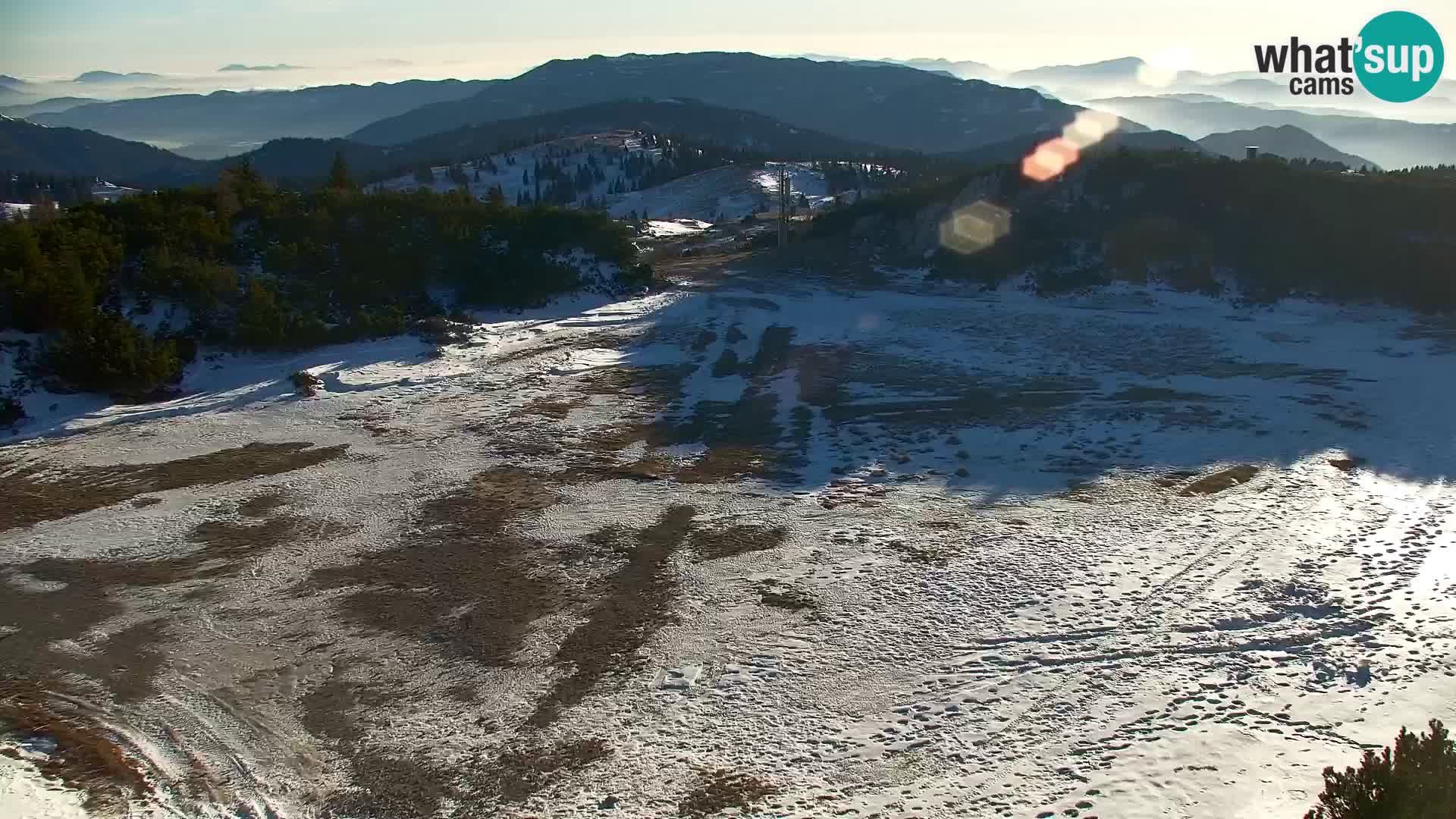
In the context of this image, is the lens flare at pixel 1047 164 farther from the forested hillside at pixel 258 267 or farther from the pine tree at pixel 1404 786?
the pine tree at pixel 1404 786

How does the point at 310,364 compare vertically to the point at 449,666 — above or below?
above

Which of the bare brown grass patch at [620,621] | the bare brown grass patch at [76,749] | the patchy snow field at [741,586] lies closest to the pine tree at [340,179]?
the patchy snow field at [741,586]

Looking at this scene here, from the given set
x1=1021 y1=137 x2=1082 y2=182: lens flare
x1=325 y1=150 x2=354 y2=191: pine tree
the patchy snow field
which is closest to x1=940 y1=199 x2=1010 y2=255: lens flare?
x1=1021 y1=137 x2=1082 y2=182: lens flare

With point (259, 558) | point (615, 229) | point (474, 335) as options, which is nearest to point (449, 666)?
point (259, 558)

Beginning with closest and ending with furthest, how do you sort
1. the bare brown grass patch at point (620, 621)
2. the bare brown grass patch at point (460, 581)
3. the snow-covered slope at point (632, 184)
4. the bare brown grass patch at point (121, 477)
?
the bare brown grass patch at point (620, 621) < the bare brown grass patch at point (460, 581) < the bare brown grass patch at point (121, 477) < the snow-covered slope at point (632, 184)

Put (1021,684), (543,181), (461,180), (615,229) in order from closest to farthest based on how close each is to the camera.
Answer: (1021,684) < (615,229) < (461,180) < (543,181)

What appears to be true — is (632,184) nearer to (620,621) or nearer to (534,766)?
(620,621)

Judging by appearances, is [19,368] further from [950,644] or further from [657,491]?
[950,644]

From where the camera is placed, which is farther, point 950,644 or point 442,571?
point 442,571
